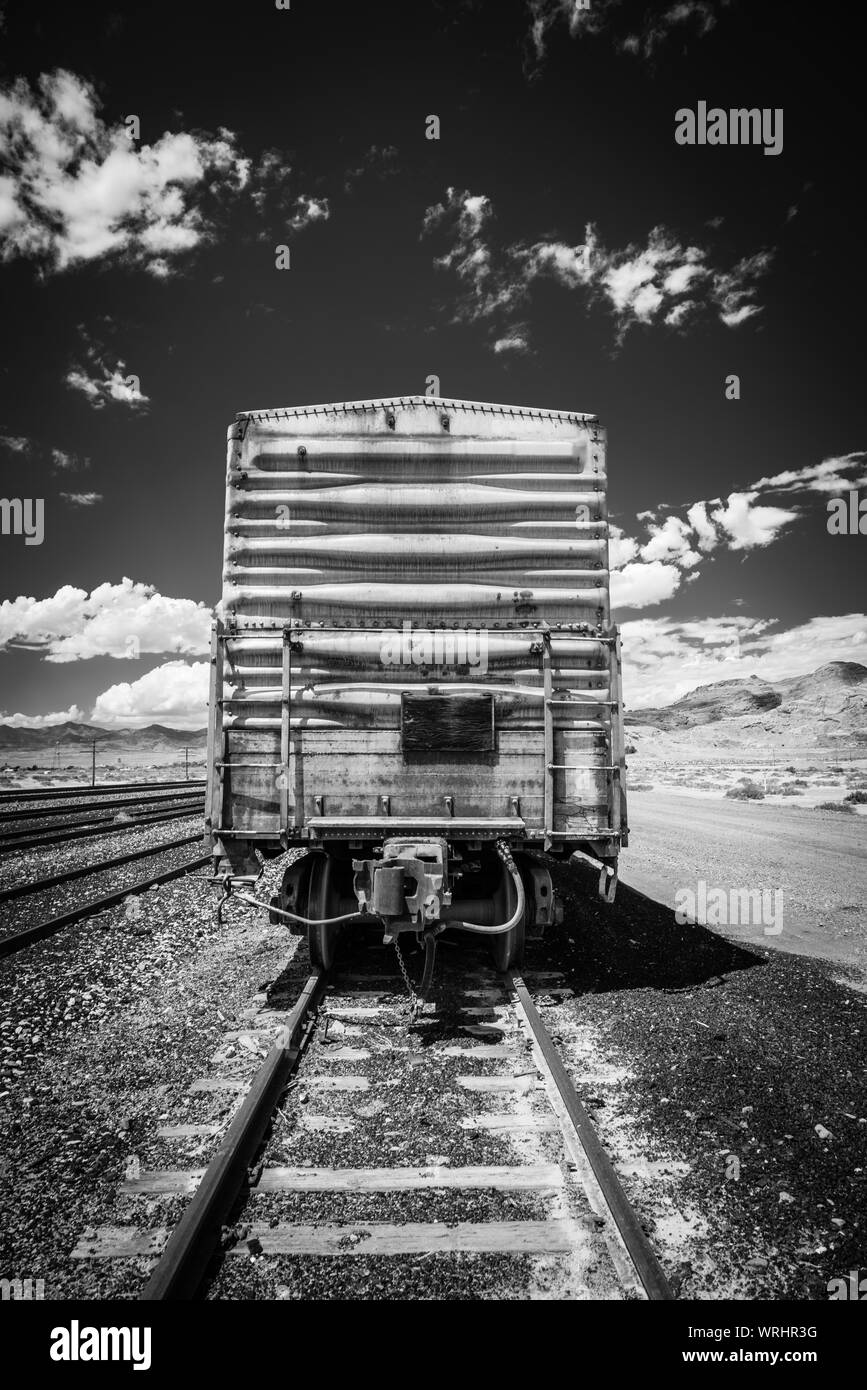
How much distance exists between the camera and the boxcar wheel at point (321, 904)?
19.2ft

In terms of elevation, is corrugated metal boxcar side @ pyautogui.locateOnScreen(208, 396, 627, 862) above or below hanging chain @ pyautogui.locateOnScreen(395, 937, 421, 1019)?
above

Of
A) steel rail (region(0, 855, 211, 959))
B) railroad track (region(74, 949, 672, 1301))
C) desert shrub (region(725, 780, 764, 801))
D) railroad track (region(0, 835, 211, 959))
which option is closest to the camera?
railroad track (region(74, 949, 672, 1301))

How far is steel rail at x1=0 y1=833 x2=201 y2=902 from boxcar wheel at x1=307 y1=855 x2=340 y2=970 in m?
6.70

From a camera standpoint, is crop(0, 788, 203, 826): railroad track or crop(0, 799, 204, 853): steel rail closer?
crop(0, 799, 204, 853): steel rail

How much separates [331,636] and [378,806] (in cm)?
156

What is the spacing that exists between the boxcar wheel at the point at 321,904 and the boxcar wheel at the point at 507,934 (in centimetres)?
156

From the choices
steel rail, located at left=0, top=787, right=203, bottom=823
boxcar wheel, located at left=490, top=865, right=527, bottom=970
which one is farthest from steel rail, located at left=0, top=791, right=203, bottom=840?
boxcar wheel, located at left=490, top=865, right=527, bottom=970

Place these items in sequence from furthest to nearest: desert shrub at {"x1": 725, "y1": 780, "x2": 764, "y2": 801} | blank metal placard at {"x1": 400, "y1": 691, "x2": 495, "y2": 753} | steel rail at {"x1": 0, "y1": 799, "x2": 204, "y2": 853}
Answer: desert shrub at {"x1": 725, "y1": 780, "x2": 764, "y2": 801}, steel rail at {"x1": 0, "y1": 799, "x2": 204, "y2": 853}, blank metal placard at {"x1": 400, "y1": 691, "x2": 495, "y2": 753}

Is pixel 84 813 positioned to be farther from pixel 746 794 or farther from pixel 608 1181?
pixel 746 794

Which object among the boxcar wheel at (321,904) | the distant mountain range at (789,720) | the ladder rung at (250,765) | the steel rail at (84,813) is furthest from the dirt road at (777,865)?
the distant mountain range at (789,720)

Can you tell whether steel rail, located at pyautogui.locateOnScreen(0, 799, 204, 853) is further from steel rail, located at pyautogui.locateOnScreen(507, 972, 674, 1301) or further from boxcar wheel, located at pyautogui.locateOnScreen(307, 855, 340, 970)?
steel rail, located at pyautogui.locateOnScreen(507, 972, 674, 1301)

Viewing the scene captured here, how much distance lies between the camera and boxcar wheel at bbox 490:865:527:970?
591 cm

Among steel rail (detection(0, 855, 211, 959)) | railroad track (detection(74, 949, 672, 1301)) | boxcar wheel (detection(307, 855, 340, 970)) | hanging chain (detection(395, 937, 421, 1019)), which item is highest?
boxcar wheel (detection(307, 855, 340, 970))
